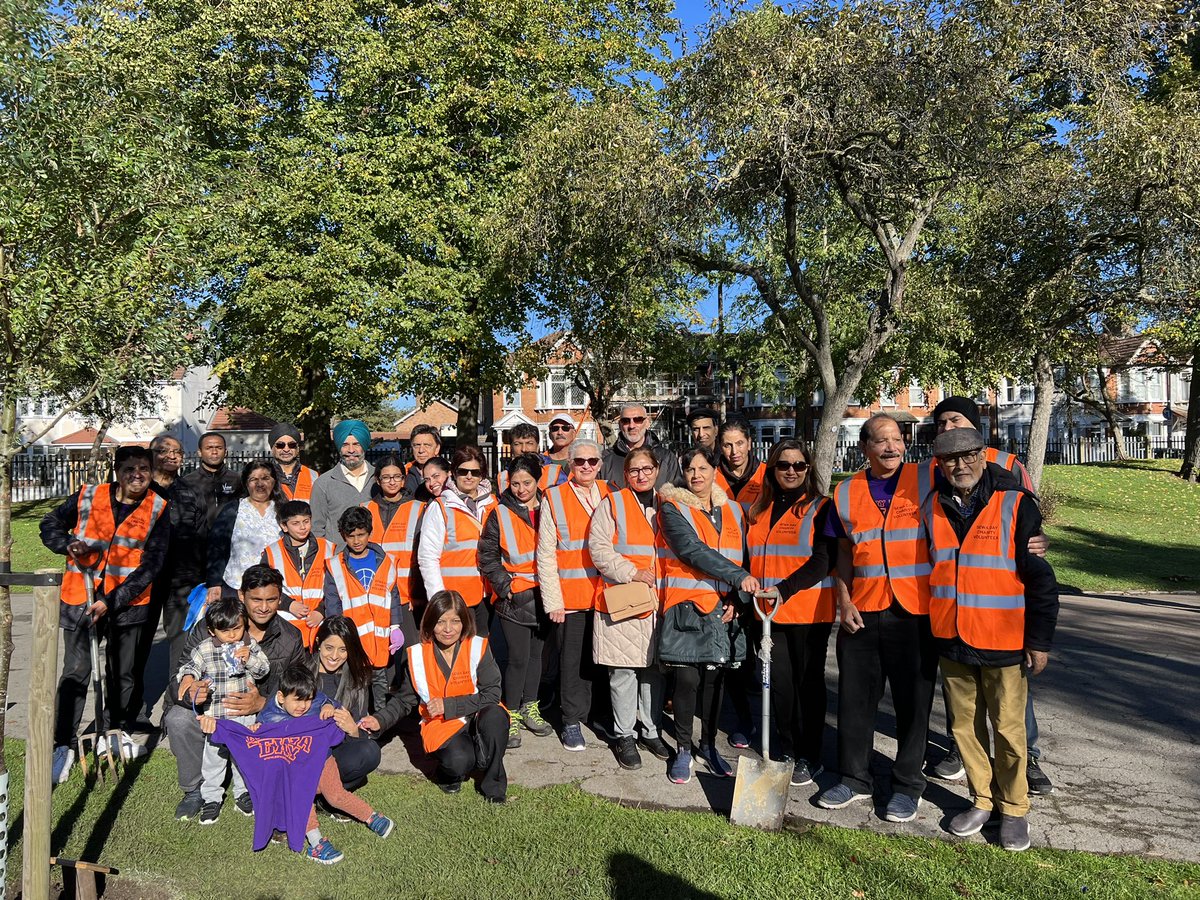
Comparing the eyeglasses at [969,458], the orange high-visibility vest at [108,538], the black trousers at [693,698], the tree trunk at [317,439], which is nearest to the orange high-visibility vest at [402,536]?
the orange high-visibility vest at [108,538]

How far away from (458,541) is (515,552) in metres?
0.38

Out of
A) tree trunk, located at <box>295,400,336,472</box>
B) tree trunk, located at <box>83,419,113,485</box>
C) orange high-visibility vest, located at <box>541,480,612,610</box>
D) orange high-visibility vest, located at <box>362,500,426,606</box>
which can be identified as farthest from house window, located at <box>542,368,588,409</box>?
orange high-visibility vest, located at <box>541,480,612,610</box>

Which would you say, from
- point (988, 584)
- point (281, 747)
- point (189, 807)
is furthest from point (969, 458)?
point (189, 807)

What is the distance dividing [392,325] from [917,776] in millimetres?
13897

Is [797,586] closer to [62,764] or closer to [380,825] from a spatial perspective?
[380,825]

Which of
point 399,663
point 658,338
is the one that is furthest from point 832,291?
point 399,663

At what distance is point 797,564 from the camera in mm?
4938

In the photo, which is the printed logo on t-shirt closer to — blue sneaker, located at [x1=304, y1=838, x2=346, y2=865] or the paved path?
blue sneaker, located at [x1=304, y1=838, x2=346, y2=865]

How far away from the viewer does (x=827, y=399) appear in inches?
579

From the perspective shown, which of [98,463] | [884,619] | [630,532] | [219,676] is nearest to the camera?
[884,619]

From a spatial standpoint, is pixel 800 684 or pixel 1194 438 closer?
pixel 800 684

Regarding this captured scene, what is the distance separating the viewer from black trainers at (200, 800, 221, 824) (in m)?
4.54

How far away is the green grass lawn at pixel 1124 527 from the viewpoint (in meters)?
12.9

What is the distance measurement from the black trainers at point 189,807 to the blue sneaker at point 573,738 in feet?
6.94
